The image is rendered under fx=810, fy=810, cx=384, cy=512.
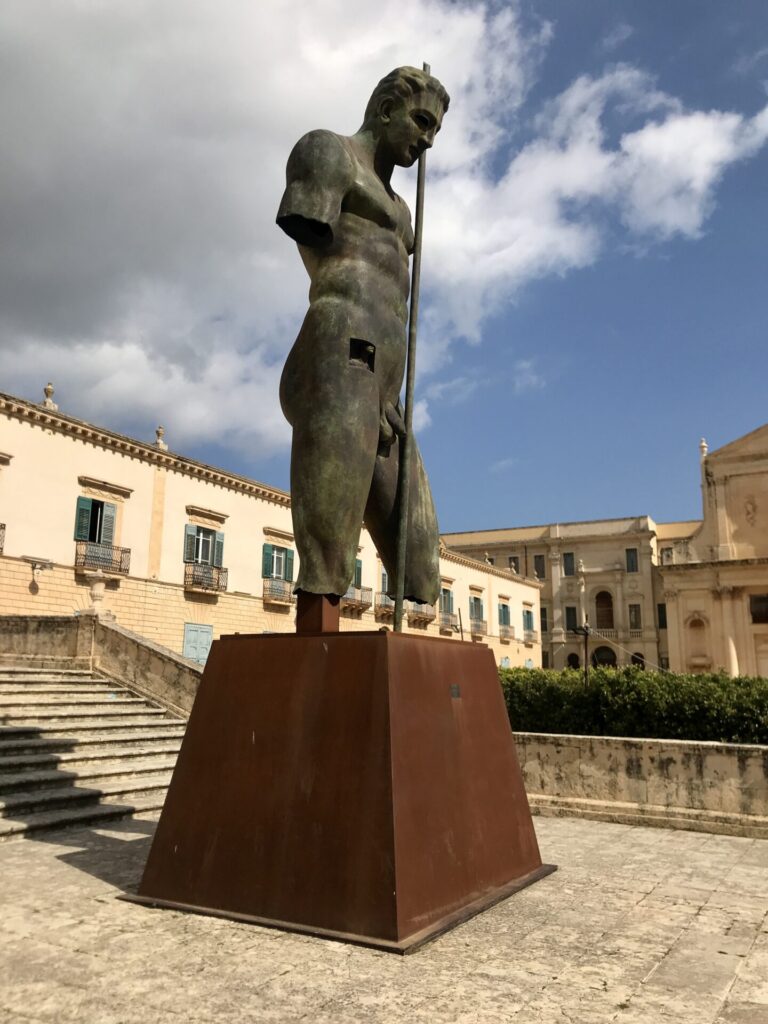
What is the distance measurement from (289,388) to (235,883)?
2.48 metres

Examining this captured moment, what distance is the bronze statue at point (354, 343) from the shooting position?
13.8 ft

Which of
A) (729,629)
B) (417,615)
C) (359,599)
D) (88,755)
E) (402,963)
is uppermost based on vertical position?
(359,599)

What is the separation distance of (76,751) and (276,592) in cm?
2043

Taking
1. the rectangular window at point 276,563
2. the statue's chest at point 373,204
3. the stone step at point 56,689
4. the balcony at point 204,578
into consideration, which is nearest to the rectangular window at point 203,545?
the balcony at point 204,578

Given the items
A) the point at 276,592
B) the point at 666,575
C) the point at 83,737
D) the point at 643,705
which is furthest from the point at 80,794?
the point at 666,575

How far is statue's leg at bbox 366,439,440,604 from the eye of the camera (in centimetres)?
464

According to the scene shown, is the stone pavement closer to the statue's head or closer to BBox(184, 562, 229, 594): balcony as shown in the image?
the statue's head

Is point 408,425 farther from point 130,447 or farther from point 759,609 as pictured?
point 759,609

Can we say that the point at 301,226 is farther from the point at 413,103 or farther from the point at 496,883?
the point at 496,883

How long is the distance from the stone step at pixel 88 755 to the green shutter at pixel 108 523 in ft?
48.0

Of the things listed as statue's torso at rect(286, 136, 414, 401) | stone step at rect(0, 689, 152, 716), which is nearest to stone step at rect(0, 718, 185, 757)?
stone step at rect(0, 689, 152, 716)

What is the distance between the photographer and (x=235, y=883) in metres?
3.61

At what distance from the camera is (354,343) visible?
→ 4344 mm

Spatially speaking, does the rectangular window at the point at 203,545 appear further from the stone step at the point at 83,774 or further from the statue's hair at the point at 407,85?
the statue's hair at the point at 407,85
